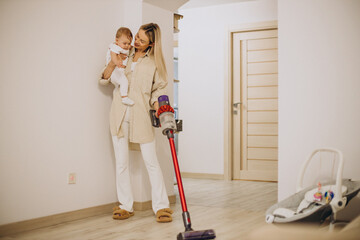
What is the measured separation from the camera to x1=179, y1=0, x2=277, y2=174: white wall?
231 inches

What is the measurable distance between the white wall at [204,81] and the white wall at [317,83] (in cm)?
273

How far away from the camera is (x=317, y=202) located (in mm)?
2605

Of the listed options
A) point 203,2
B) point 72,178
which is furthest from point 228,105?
point 72,178

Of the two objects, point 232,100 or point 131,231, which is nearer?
point 131,231

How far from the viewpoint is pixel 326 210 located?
7.86 ft

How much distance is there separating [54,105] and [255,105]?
3.35 meters

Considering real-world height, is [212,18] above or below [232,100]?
above

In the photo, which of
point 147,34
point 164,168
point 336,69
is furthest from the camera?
point 164,168

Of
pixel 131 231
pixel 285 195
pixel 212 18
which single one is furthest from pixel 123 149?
pixel 212 18

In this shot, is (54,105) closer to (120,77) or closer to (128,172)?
(120,77)

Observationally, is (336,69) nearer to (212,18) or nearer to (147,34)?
(147,34)

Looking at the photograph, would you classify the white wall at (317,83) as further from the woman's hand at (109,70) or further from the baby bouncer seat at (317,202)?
the woman's hand at (109,70)

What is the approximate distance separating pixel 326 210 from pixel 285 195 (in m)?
0.69

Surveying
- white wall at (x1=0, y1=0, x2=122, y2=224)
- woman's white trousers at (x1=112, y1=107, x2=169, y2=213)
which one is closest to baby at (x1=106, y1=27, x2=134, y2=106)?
woman's white trousers at (x1=112, y1=107, x2=169, y2=213)
